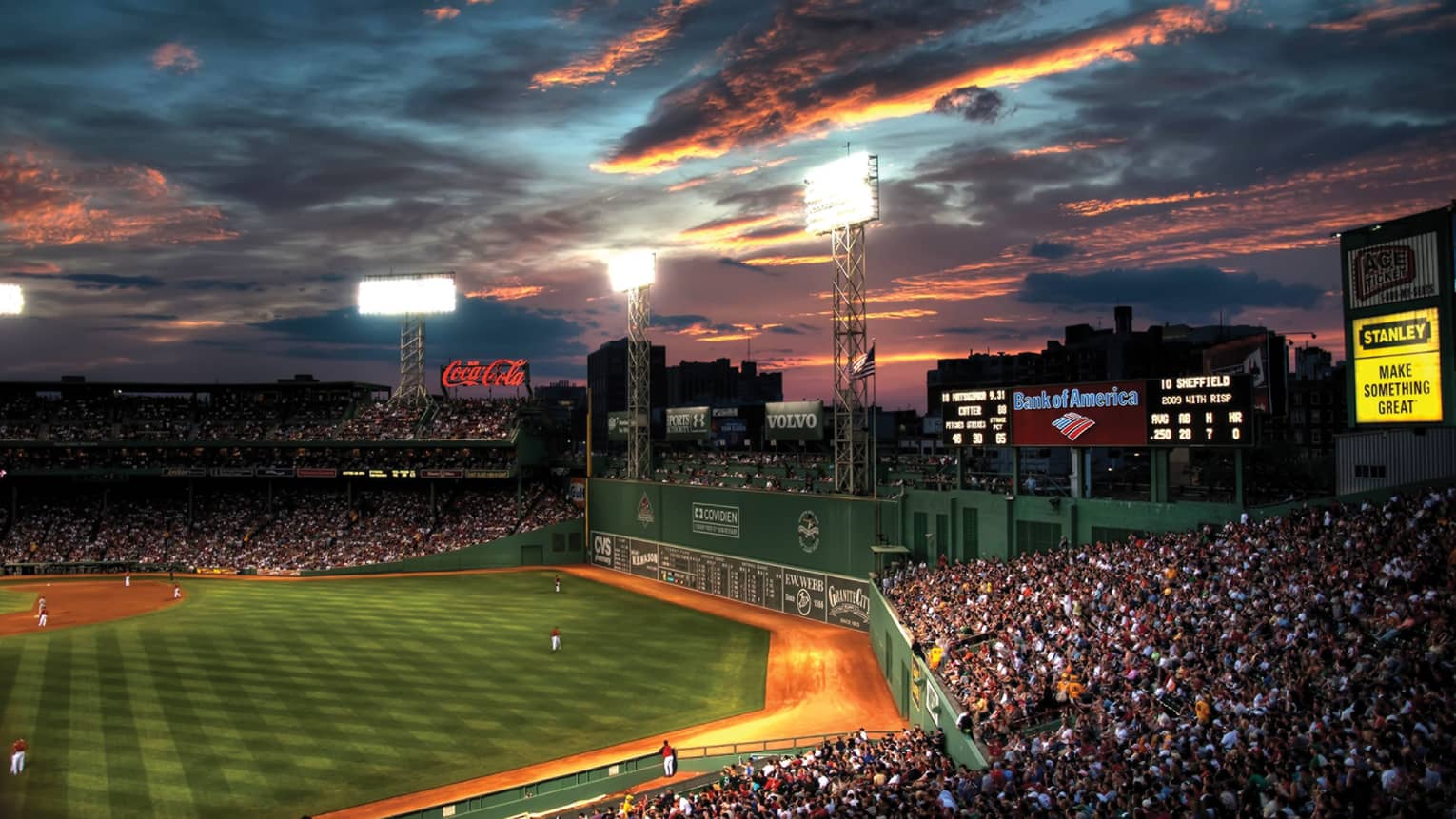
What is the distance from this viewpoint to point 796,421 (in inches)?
2007

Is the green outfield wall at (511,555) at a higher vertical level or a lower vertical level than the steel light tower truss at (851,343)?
lower

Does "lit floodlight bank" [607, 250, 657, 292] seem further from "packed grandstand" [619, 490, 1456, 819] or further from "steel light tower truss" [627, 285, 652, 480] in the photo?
"packed grandstand" [619, 490, 1456, 819]

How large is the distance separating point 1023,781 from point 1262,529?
11.7 m

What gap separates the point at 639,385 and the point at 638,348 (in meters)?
2.33

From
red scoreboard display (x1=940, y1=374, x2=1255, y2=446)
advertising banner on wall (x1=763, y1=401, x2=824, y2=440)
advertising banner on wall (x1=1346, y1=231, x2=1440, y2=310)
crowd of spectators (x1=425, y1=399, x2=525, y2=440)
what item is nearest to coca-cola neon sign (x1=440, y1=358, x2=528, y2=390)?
crowd of spectators (x1=425, y1=399, x2=525, y2=440)

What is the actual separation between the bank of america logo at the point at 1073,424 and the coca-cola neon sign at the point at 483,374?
4541 centimetres

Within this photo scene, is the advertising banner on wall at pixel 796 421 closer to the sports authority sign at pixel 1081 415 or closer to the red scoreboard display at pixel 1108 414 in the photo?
the red scoreboard display at pixel 1108 414

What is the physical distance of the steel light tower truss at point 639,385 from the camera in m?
55.8

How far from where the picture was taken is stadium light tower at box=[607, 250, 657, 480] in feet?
179

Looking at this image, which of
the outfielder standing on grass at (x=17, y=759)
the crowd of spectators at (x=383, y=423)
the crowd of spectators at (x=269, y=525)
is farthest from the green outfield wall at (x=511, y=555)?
the outfielder standing on grass at (x=17, y=759)

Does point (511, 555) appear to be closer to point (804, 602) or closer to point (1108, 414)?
point (804, 602)

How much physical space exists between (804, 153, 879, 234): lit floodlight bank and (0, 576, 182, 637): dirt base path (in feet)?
123

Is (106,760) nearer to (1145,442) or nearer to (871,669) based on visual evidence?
(871,669)

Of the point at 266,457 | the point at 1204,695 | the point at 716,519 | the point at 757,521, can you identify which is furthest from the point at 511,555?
the point at 1204,695
